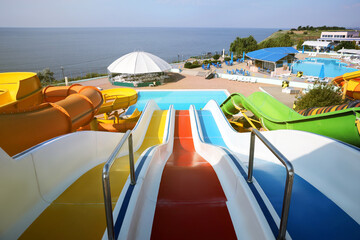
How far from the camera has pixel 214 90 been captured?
18.9 metres

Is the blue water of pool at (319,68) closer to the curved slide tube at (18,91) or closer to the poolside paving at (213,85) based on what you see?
the poolside paving at (213,85)

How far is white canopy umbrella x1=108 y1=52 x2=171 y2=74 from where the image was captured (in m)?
20.5

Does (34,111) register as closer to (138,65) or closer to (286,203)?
(286,203)

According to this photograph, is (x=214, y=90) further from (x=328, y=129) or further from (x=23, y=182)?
(x=23, y=182)

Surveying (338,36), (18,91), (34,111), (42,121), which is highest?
(338,36)

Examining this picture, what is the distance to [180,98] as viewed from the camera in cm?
1764

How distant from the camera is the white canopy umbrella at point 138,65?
67.3 feet

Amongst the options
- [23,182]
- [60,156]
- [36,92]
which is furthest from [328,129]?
[36,92]

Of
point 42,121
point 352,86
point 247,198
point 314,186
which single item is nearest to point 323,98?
point 352,86

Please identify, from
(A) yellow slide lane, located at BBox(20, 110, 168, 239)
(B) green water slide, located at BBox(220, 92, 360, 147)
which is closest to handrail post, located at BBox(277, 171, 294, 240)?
→ (A) yellow slide lane, located at BBox(20, 110, 168, 239)

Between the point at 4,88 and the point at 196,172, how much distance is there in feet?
16.1

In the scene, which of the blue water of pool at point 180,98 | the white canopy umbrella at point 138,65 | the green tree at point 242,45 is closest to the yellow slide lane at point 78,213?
Answer: the blue water of pool at point 180,98

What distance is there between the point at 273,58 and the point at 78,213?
2749 centimetres

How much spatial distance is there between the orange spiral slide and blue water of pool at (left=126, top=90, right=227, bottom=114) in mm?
9639
